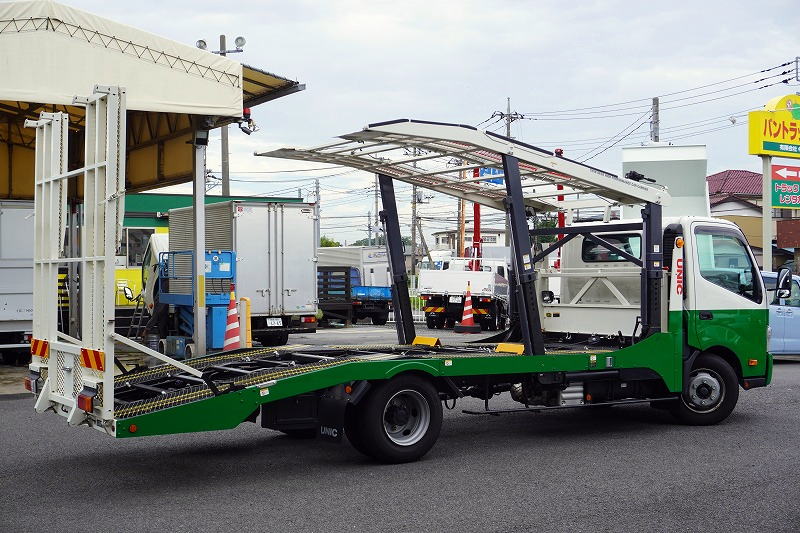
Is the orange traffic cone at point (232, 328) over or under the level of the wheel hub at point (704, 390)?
over

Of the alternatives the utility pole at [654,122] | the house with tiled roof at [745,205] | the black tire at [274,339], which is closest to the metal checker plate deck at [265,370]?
the black tire at [274,339]

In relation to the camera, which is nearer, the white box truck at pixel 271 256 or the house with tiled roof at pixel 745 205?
the white box truck at pixel 271 256

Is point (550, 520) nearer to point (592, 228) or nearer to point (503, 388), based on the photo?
point (503, 388)

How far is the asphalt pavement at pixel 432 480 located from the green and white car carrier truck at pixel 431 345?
1.44ft

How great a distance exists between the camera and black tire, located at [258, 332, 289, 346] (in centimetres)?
2012

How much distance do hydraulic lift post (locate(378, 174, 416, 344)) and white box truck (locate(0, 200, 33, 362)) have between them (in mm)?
8142

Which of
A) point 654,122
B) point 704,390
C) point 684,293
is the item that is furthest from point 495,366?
point 654,122

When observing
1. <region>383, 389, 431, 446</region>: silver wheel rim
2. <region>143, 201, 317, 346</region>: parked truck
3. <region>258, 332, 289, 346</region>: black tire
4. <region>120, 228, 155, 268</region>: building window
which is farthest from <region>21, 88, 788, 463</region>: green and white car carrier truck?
<region>120, 228, 155, 268</region>: building window

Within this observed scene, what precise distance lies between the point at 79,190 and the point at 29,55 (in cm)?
490

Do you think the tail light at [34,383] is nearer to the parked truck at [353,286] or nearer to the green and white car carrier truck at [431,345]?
the green and white car carrier truck at [431,345]

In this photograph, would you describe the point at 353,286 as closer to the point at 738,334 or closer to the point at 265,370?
the point at 738,334

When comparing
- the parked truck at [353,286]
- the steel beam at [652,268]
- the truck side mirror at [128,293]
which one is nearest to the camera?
the steel beam at [652,268]

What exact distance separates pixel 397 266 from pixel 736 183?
6056 cm

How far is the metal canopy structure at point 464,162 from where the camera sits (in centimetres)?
845
